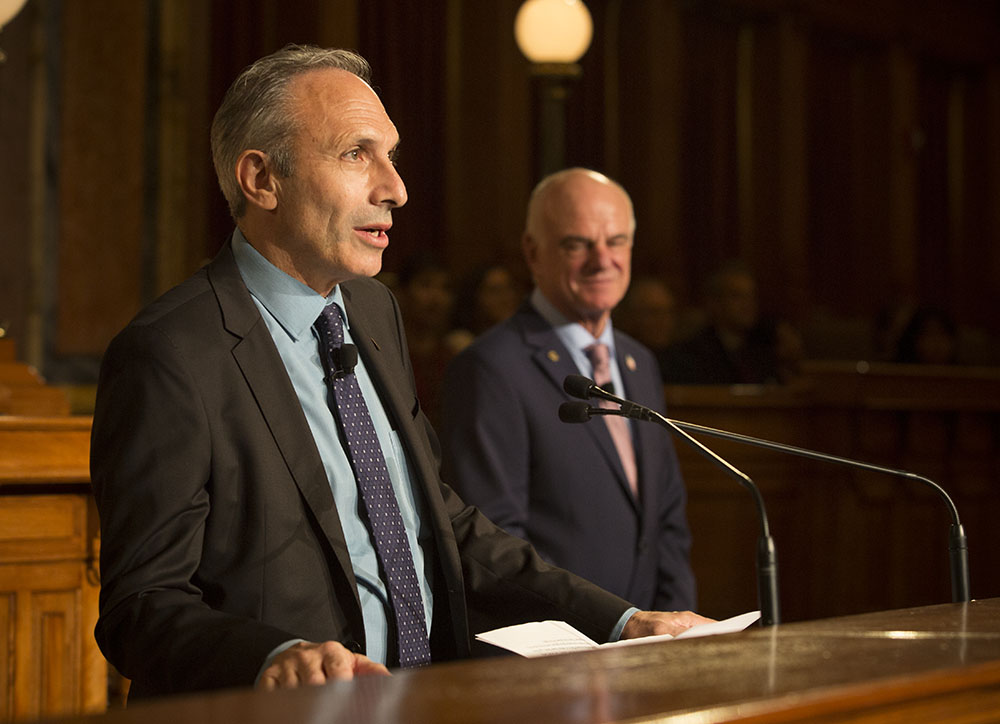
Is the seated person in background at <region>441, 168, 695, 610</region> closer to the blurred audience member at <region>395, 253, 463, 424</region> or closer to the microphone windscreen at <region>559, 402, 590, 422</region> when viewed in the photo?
the microphone windscreen at <region>559, 402, 590, 422</region>

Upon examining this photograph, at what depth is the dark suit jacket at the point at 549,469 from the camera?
3.24 m

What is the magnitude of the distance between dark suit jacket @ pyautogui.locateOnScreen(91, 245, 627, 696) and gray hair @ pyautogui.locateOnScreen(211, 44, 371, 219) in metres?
0.18

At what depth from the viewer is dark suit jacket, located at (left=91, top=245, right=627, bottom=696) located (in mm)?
1791

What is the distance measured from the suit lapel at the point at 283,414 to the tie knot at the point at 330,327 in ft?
0.50

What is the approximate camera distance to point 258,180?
7.33 feet

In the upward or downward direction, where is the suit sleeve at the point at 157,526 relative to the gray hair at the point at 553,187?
downward

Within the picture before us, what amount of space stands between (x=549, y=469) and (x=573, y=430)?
0.13 meters

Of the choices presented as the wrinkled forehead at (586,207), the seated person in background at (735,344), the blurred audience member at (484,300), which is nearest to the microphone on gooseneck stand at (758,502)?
the wrinkled forehead at (586,207)

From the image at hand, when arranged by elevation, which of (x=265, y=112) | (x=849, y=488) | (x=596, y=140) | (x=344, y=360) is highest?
(x=596, y=140)

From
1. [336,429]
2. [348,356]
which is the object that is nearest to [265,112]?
[348,356]

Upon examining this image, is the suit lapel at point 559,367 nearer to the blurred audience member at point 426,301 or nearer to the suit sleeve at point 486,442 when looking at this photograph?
the suit sleeve at point 486,442

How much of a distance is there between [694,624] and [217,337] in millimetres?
941

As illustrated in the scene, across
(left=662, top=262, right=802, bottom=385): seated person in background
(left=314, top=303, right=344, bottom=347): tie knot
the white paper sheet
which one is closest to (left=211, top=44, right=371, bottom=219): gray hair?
(left=314, top=303, right=344, bottom=347): tie knot

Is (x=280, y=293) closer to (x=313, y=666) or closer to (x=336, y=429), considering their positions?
(x=336, y=429)
